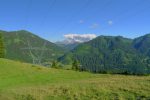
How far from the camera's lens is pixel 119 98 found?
2445 cm

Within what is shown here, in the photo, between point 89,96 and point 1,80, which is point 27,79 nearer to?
point 1,80

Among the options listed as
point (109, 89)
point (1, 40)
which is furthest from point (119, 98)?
point (1, 40)

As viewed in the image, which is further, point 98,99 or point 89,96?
point 89,96

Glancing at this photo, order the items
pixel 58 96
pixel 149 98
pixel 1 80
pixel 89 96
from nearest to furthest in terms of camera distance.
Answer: pixel 149 98, pixel 89 96, pixel 58 96, pixel 1 80

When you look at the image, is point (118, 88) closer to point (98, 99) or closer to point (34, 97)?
point (98, 99)

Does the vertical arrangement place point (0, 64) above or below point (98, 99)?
above

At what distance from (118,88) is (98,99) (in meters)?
3.55

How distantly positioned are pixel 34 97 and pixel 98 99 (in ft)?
24.8

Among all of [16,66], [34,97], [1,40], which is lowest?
[34,97]

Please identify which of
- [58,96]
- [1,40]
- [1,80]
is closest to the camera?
[58,96]

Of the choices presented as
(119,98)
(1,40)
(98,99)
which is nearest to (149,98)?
(119,98)

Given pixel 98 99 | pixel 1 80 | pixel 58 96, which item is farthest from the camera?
pixel 1 80

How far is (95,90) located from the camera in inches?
1122

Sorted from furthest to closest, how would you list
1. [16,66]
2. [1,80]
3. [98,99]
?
[16,66] → [1,80] → [98,99]
